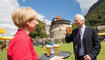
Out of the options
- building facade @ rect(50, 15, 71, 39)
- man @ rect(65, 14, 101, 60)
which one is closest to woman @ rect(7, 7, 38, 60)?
man @ rect(65, 14, 101, 60)

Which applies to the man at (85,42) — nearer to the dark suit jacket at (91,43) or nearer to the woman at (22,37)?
the dark suit jacket at (91,43)

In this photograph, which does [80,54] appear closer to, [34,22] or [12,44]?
[34,22]

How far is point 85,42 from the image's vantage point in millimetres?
2758

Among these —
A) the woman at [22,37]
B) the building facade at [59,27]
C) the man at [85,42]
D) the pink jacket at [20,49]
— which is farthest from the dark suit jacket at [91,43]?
the building facade at [59,27]

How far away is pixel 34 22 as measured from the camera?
4.10ft

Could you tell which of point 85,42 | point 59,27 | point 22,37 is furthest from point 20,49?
point 59,27

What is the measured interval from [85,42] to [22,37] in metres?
1.98

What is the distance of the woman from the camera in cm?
98

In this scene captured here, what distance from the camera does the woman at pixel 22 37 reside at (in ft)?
3.23

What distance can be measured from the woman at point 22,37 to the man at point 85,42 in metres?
1.77

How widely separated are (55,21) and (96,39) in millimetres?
54999

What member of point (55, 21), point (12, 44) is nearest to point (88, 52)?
point (12, 44)

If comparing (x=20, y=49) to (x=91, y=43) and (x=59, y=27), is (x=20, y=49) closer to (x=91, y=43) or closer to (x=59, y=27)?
(x=91, y=43)

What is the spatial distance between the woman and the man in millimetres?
1773
